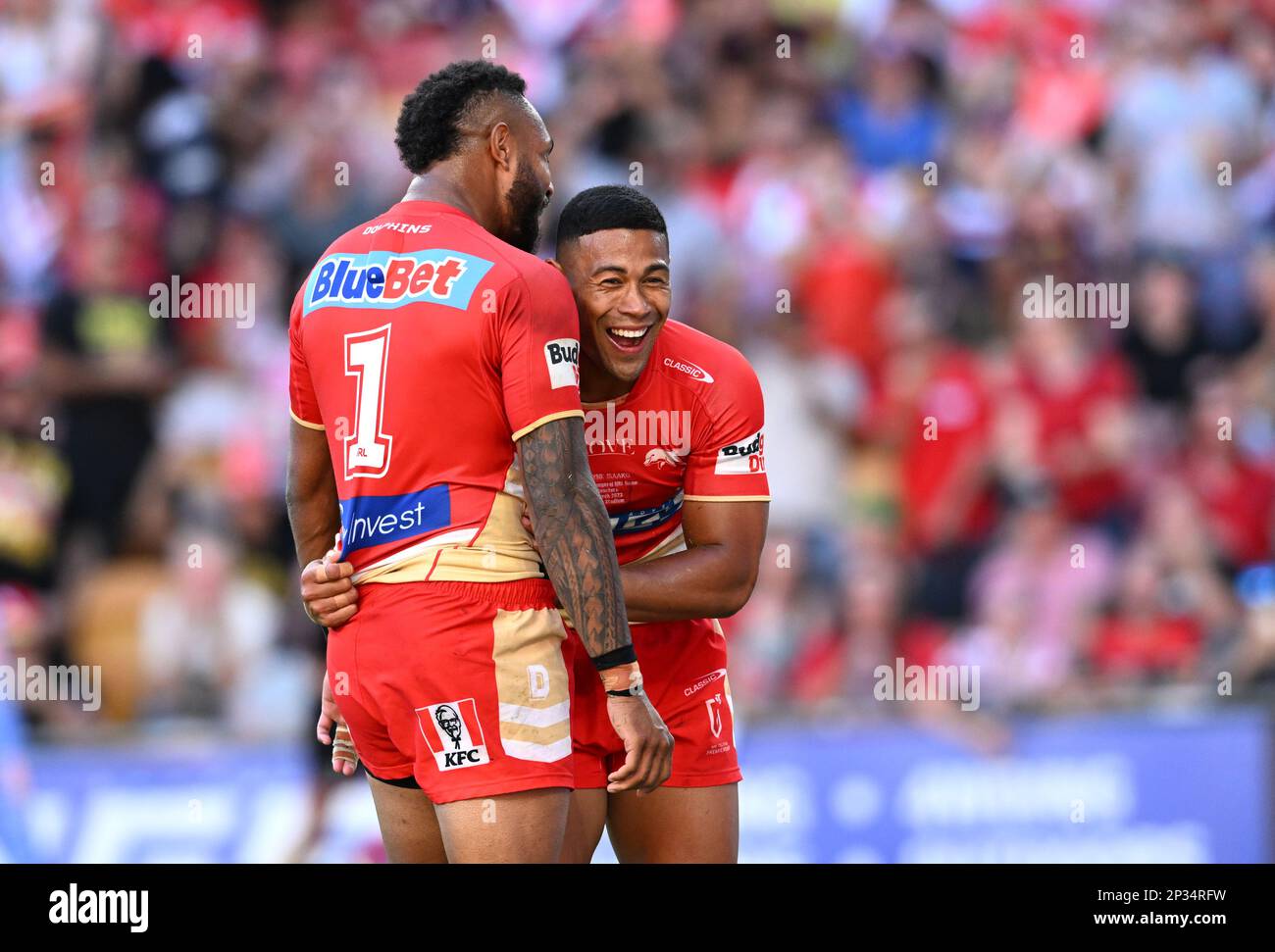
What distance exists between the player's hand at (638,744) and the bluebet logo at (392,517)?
1.83ft

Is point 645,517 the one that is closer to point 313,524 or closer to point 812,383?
point 313,524

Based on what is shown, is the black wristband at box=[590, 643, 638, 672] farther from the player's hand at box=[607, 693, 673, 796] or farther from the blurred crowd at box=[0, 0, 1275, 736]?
the blurred crowd at box=[0, 0, 1275, 736]

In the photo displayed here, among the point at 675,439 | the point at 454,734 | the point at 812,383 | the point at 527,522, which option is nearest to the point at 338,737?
the point at 454,734

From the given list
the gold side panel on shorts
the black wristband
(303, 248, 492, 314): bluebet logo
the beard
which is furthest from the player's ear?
the black wristband

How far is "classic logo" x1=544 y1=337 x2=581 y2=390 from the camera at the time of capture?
3.77 metres

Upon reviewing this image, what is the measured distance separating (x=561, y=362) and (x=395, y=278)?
1.39 ft

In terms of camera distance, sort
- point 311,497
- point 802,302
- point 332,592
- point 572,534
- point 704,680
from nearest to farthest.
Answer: point 572,534
point 332,592
point 311,497
point 704,680
point 802,302

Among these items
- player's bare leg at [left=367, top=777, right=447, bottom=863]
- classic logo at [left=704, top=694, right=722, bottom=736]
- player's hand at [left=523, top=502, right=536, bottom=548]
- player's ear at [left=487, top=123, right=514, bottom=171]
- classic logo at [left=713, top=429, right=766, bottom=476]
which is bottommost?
player's bare leg at [left=367, top=777, right=447, bottom=863]

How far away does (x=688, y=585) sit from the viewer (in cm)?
446

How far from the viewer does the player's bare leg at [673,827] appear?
4703mm

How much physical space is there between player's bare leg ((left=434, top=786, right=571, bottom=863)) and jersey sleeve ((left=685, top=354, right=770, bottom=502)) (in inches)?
→ 42.2

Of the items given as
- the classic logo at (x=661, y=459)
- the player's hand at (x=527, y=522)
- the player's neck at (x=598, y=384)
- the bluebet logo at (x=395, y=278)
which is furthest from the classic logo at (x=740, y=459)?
the bluebet logo at (x=395, y=278)

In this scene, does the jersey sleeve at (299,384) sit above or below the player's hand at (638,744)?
above

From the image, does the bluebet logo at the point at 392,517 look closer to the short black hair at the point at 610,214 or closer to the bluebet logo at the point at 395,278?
the bluebet logo at the point at 395,278
